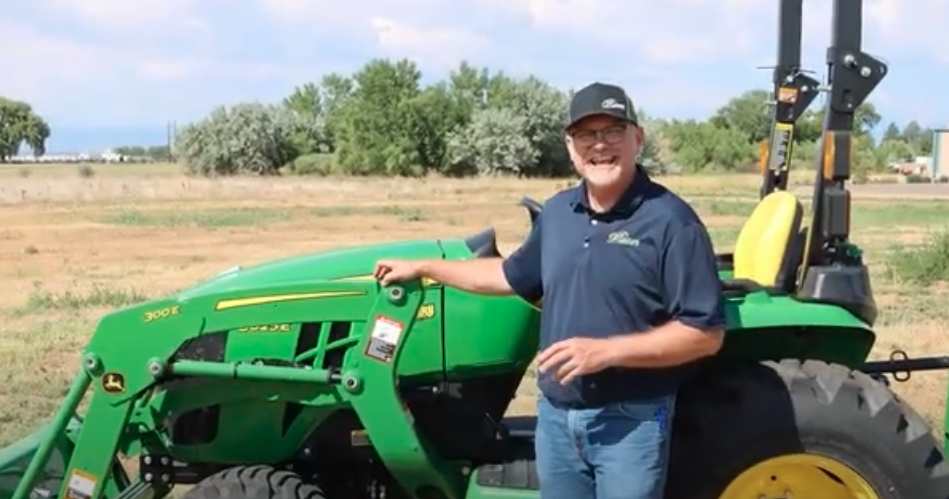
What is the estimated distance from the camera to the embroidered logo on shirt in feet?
10.3

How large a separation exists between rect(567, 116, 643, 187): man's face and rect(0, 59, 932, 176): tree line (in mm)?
44804

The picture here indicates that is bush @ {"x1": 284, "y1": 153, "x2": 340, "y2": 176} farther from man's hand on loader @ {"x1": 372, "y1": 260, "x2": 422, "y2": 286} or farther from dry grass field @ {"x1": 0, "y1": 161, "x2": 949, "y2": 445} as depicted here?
man's hand on loader @ {"x1": 372, "y1": 260, "x2": 422, "y2": 286}

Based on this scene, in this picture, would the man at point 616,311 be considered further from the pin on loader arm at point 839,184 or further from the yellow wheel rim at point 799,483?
the pin on loader arm at point 839,184

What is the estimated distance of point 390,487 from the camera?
4.45 metres

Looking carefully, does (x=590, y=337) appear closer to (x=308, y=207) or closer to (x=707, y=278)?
(x=707, y=278)

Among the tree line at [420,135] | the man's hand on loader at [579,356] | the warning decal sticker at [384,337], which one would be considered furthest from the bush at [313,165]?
the man's hand on loader at [579,356]

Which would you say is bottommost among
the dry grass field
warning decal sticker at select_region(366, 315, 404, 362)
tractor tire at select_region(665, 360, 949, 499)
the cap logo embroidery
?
the dry grass field

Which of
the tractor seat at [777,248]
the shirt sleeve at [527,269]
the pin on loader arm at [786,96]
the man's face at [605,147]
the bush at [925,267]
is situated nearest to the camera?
the man's face at [605,147]

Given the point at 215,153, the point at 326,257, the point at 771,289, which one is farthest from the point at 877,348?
the point at 215,153

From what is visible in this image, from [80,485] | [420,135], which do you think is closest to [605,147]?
[80,485]

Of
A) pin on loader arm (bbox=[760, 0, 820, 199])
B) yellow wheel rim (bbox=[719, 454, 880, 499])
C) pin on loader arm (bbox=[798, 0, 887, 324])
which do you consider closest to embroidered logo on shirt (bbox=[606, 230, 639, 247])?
yellow wheel rim (bbox=[719, 454, 880, 499])

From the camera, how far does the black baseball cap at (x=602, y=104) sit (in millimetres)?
3156

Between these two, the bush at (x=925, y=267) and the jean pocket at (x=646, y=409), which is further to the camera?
the bush at (x=925, y=267)

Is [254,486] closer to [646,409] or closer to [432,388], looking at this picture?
[432,388]
